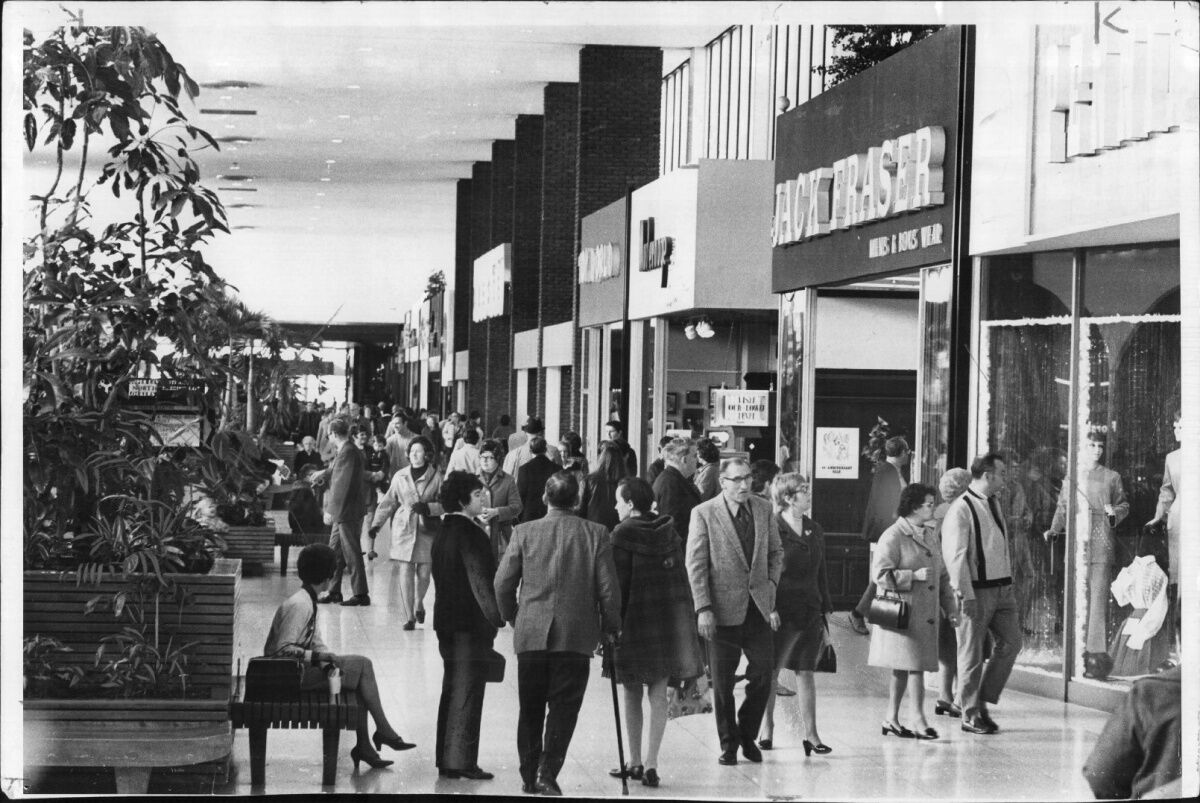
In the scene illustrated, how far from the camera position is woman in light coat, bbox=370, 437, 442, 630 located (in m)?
13.1

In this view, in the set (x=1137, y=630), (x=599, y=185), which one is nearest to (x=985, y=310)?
(x=1137, y=630)

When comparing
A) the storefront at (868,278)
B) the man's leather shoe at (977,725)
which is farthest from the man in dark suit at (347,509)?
the man's leather shoe at (977,725)

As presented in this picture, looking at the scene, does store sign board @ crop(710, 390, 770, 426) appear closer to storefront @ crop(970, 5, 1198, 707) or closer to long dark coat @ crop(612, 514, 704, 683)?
storefront @ crop(970, 5, 1198, 707)

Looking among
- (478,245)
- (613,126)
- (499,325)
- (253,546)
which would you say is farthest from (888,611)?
(478,245)

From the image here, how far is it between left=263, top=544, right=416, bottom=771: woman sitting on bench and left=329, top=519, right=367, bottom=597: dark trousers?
621cm

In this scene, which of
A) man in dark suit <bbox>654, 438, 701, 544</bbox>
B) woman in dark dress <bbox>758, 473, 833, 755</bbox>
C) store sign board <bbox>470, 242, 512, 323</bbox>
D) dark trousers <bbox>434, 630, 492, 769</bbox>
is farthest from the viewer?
store sign board <bbox>470, 242, 512, 323</bbox>

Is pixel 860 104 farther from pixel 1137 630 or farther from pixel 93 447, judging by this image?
pixel 93 447

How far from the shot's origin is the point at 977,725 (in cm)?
964

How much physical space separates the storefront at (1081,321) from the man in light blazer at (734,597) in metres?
2.74

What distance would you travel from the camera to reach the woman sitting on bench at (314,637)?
7977mm

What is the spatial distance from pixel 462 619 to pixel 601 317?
16.7m

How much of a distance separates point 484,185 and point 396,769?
3195 cm

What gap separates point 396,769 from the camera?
27.4 ft

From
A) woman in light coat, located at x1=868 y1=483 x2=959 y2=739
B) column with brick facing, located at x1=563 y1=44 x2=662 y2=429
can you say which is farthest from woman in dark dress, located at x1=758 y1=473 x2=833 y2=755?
column with brick facing, located at x1=563 y1=44 x2=662 y2=429
